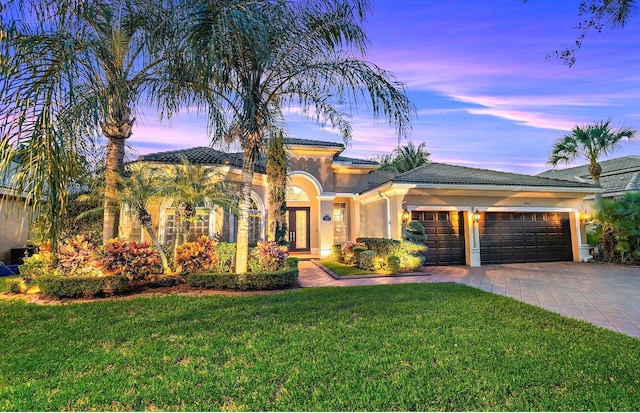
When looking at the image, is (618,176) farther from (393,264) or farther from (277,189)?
(277,189)

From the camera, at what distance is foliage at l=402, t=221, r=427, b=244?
511 inches

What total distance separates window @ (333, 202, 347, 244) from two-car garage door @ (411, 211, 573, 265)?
5696 mm

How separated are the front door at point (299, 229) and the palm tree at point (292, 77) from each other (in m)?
9.87

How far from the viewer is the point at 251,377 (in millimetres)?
3531

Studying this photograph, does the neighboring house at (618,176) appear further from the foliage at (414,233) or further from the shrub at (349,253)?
the shrub at (349,253)

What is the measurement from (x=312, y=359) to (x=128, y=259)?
22.0ft

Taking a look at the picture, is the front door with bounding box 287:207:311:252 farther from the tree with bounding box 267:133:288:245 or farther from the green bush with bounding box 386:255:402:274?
the green bush with bounding box 386:255:402:274

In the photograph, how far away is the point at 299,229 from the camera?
18.6 meters

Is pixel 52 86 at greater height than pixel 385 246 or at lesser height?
greater

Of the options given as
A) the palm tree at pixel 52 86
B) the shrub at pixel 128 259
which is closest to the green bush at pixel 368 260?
the shrub at pixel 128 259

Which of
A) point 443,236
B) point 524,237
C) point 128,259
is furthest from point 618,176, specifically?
point 128,259

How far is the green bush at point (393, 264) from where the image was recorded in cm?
1154

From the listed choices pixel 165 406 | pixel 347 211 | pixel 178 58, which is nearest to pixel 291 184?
pixel 347 211

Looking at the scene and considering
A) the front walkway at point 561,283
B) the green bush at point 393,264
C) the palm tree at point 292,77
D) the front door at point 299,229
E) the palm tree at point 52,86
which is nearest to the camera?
the palm tree at point 52,86
